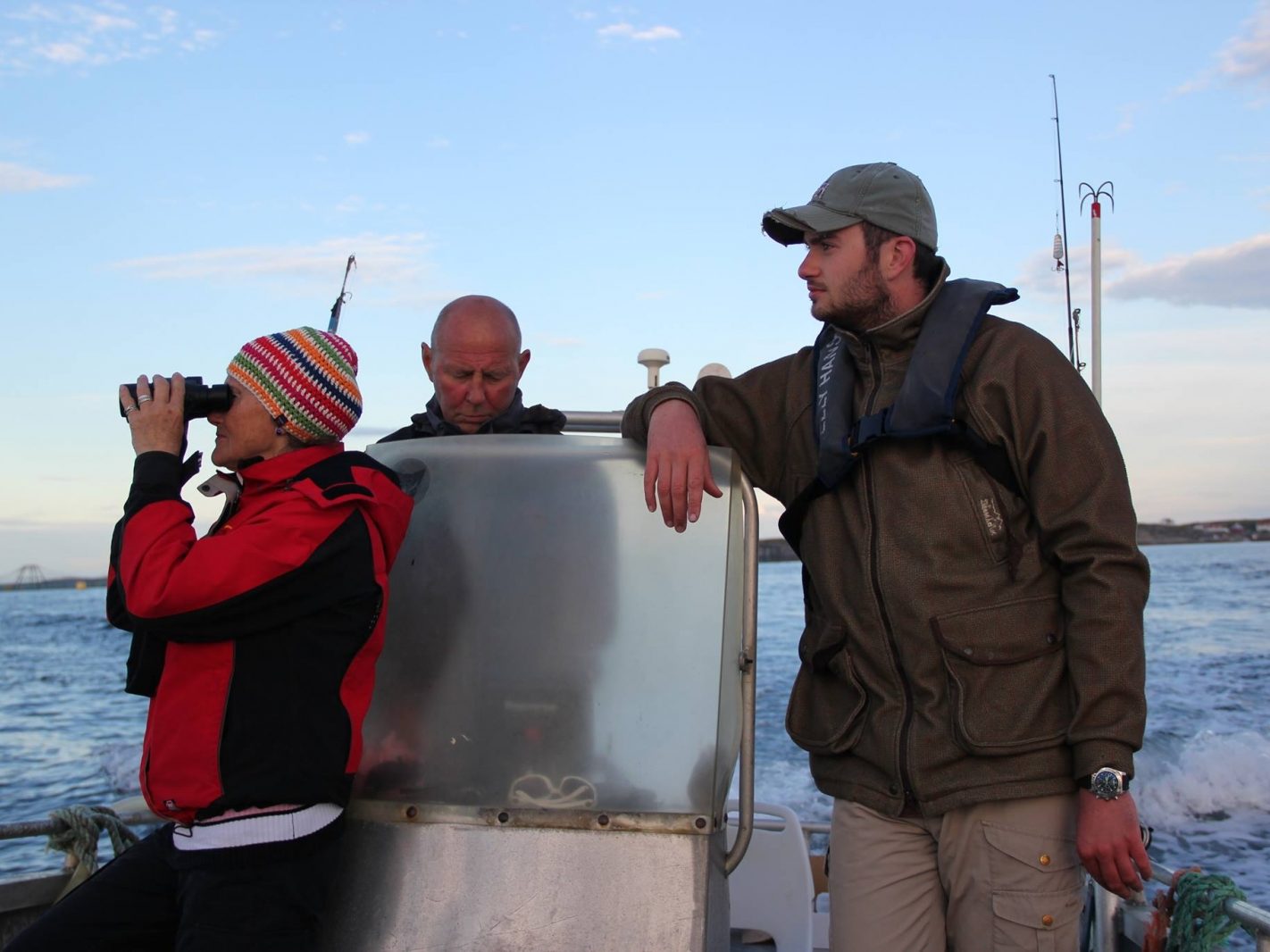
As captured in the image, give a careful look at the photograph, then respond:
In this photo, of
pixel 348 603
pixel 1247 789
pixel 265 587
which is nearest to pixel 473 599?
pixel 348 603

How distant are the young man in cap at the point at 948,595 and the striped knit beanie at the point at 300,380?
0.67 metres

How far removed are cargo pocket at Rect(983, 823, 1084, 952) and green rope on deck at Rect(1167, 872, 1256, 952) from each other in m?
0.80

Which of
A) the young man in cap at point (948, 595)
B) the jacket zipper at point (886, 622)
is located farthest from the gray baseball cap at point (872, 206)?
the jacket zipper at point (886, 622)

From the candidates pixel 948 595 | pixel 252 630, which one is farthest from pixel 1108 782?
pixel 252 630

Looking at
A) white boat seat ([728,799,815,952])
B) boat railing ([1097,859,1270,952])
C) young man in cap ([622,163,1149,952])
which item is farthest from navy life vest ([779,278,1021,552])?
white boat seat ([728,799,815,952])

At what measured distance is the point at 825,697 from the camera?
2744 millimetres

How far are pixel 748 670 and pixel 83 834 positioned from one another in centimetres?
251

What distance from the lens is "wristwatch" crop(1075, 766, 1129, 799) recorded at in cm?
230

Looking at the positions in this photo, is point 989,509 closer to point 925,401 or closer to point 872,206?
point 925,401

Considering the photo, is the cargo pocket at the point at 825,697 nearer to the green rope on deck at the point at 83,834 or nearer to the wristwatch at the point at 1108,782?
the wristwatch at the point at 1108,782

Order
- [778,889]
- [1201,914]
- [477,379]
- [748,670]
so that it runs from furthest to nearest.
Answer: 1. [778,889]
2. [477,379]
3. [1201,914]
4. [748,670]

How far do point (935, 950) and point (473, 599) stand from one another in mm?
1247

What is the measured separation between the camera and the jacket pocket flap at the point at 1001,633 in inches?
96.8

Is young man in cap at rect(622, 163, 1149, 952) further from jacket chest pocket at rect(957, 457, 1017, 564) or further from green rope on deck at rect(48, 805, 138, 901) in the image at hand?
green rope on deck at rect(48, 805, 138, 901)
